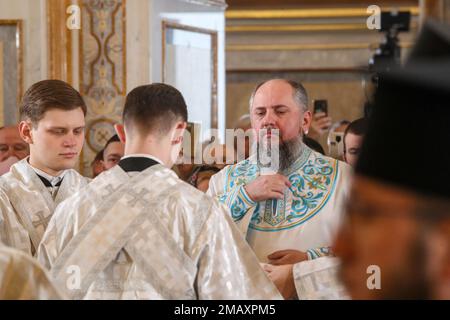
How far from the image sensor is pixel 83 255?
10.2ft

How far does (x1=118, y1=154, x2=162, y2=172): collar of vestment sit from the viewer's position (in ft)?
10.3

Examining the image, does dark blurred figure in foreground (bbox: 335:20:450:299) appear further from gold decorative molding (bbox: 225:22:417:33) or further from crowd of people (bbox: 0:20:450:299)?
gold decorative molding (bbox: 225:22:417:33)

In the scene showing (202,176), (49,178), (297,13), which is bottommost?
(202,176)

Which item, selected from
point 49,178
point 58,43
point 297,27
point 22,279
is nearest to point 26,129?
point 49,178

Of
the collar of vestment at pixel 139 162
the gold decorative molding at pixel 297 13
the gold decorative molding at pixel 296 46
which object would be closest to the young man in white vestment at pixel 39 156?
the collar of vestment at pixel 139 162

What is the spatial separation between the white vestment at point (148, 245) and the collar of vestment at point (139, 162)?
17 millimetres

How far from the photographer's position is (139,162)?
3146mm

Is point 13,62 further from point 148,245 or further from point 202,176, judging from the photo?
point 148,245

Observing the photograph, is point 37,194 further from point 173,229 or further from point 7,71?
point 7,71

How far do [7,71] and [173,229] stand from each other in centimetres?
394

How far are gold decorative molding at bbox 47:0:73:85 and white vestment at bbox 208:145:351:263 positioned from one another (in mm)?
2828

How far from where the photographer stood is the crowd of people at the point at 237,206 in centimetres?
80

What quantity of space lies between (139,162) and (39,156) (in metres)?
0.97
